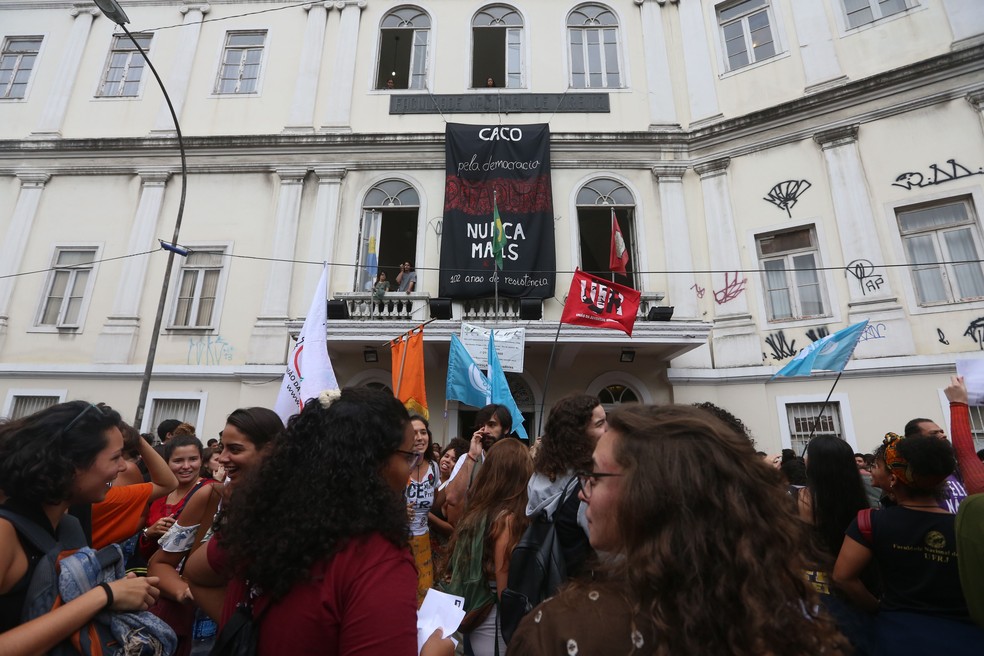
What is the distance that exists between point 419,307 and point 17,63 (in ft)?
42.4

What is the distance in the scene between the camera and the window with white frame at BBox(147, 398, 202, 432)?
995 centimetres

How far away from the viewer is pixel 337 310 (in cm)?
959

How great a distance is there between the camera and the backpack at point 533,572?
210 cm

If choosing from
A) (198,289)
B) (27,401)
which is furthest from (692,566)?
(27,401)

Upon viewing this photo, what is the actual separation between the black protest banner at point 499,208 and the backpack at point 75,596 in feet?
27.1

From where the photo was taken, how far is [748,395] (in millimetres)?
9273

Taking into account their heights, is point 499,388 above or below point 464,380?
below

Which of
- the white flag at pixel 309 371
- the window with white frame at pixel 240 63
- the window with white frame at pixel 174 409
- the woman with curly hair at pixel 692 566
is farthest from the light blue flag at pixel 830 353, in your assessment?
the window with white frame at pixel 240 63

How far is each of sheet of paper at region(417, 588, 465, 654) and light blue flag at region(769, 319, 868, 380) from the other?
6593mm

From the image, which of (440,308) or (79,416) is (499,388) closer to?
(440,308)

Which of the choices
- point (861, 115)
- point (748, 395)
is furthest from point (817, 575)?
point (861, 115)

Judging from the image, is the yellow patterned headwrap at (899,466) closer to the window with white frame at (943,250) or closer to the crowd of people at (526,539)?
the crowd of people at (526,539)

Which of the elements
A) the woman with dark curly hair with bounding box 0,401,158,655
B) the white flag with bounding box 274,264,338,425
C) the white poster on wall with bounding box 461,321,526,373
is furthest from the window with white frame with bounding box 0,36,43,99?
the woman with dark curly hair with bounding box 0,401,158,655

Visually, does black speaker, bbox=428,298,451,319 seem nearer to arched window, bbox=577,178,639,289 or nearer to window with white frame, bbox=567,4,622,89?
arched window, bbox=577,178,639,289
